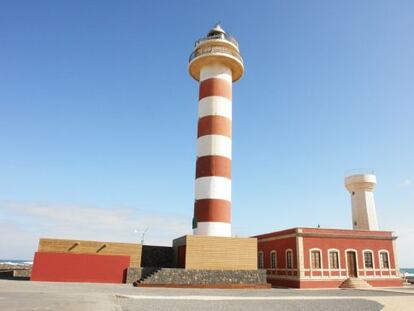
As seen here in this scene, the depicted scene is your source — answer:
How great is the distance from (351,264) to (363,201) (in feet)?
→ 28.4

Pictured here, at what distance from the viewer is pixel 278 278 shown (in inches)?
1122

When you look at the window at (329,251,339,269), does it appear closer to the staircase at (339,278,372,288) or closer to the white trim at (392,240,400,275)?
the staircase at (339,278,372,288)

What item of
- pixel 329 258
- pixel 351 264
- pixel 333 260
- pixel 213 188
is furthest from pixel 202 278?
pixel 351 264

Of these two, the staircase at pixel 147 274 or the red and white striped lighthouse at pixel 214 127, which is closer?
the staircase at pixel 147 274

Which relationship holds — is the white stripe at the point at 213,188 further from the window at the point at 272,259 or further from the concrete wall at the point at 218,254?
the window at the point at 272,259

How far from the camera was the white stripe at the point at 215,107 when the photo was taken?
90.8 feet

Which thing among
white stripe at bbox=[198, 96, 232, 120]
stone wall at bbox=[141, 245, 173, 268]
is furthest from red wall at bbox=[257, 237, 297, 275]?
white stripe at bbox=[198, 96, 232, 120]

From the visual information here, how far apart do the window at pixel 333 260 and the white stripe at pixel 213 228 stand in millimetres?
8229

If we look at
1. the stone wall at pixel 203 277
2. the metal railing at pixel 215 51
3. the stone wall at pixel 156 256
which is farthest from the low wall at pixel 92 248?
the metal railing at pixel 215 51

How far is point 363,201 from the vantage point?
34.7 meters

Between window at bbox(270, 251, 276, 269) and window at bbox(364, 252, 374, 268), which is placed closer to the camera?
window at bbox(364, 252, 374, 268)

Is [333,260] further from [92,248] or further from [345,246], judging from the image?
[92,248]

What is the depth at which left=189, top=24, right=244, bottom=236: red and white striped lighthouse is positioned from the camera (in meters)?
25.5

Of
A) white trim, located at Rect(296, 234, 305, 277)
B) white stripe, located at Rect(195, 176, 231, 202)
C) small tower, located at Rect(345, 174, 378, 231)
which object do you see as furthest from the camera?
small tower, located at Rect(345, 174, 378, 231)
